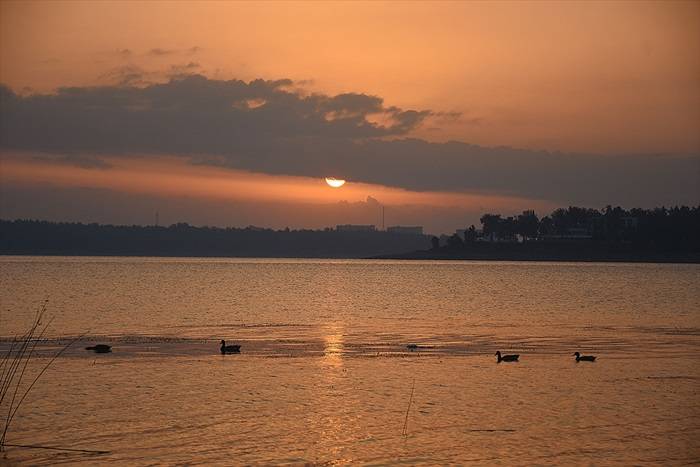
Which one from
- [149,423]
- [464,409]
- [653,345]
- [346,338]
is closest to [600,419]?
[464,409]

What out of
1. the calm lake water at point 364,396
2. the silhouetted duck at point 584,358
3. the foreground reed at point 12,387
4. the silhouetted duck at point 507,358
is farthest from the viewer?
the silhouetted duck at point 584,358

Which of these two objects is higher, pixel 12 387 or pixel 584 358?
pixel 584 358

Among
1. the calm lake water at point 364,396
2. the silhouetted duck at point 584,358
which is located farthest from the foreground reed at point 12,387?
the silhouetted duck at point 584,358

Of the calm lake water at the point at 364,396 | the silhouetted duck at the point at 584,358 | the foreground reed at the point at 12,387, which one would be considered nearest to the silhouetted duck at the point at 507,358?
the calm lake water at the point at 364,396

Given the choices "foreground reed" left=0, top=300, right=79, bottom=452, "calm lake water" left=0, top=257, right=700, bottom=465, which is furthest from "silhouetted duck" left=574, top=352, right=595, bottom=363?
"foreground reed" left=0, top=300, right=79, bottom=452

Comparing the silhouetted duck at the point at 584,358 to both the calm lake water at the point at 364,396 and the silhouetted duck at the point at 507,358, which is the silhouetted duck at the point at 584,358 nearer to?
the calm lake water at the point at 364,396

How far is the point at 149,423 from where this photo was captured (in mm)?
29375

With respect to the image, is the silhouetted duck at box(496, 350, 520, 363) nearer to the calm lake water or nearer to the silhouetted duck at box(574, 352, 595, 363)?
the calm lake water

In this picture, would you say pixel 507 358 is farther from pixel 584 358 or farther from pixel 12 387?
pixel 12 387

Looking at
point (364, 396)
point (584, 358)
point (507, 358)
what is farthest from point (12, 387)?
point (584, 358)

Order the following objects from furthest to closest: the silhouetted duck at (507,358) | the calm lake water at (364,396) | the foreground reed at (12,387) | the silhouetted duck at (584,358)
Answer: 1. the silhouetted duck at (584,358)
2. the silhouetted duck at (507,358)
3. the foreground reed at (12,387)
4. the calm lake water at (364,396)

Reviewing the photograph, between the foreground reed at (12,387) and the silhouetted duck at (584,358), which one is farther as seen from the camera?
the silhouetted duck at (584,358)

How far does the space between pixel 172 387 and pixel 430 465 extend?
15727mm

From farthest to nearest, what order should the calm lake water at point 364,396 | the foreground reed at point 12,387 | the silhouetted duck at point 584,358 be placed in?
the silhouetted duck at point 584,358, the foreground reed at point 12,387, the calm lake water at point 364,396
